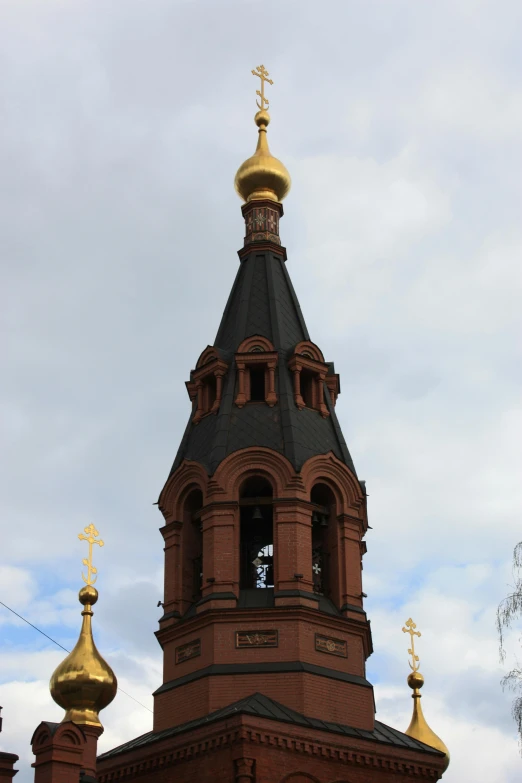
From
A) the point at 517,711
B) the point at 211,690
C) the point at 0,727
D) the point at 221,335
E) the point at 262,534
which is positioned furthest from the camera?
the point at 221,335

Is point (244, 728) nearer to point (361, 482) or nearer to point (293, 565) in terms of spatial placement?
point (293, 565)

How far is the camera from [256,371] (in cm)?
2762

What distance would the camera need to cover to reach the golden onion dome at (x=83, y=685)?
2417 centimetres

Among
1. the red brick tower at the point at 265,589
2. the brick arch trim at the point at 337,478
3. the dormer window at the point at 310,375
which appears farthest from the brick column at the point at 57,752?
the dormer window at the point at 310,375

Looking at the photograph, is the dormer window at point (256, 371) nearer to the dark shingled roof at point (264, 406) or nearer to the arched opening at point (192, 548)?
the dark shingled roof at point (264, 406)

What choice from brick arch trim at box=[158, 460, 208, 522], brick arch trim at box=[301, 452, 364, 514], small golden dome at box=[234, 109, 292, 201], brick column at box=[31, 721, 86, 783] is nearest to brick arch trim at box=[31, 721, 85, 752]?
brick column at box=[31, 721, 86, 783]

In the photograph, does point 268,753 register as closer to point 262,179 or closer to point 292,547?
point 292,547

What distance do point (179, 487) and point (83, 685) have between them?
4.15m

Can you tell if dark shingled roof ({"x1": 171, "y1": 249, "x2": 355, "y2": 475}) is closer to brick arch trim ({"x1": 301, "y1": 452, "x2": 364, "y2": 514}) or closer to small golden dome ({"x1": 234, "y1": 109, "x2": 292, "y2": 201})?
brick arch trim ({"x1": 301, "y1": 452, "x2": 364, "y2": 514})

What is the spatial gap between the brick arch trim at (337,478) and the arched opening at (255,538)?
2.75 feet

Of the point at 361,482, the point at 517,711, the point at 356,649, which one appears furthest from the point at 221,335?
the point at 517,711

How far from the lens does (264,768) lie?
73.2ft

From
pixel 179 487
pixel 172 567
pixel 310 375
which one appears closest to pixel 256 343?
pixel 310 375

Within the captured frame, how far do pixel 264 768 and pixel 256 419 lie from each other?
6.65 metres
